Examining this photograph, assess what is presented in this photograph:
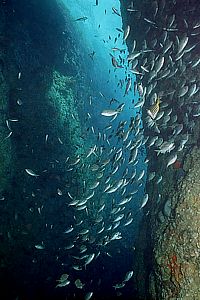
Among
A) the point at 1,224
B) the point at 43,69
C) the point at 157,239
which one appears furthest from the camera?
the point at 43,69

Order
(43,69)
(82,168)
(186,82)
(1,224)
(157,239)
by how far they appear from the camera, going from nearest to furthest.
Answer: (157,239) < (186,82) < (1,224) < (43,69) < (82,168)

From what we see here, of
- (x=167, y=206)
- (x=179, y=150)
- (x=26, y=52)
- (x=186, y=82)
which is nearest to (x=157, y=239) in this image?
(x=167, y=206)

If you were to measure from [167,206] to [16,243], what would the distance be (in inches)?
252

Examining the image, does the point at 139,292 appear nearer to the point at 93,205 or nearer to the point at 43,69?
the point at 93,205

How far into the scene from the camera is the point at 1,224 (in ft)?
34.3

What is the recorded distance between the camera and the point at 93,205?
15.4m

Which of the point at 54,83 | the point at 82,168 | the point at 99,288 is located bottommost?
the point at 99,288

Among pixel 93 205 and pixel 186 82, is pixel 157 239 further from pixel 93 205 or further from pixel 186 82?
pixel 93 205

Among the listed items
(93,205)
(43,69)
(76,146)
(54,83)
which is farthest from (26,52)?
(93,205)

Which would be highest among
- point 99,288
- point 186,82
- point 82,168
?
point 186,82

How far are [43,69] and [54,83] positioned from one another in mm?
973

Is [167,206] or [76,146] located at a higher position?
[167,206]

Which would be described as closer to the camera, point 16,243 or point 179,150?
point 179,150

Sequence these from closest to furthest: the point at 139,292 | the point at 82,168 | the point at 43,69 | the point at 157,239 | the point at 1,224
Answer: the point at 157,239 → the point at 139,292 → the point at 1,224 → the point at 43,69 → the point at 82,168
